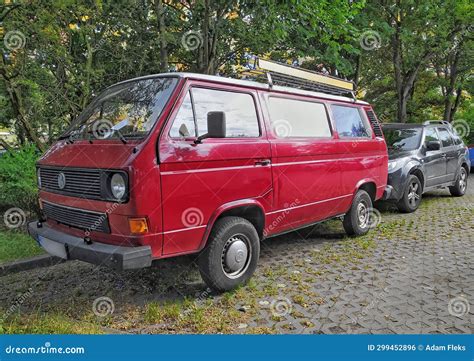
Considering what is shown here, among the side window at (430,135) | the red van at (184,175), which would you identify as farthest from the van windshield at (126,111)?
the side window at (430,135)

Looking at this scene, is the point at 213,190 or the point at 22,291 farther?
the point at 22,291

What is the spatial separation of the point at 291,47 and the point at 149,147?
8.95 metres

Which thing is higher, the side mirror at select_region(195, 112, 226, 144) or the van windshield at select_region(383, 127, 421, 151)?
the side mirror at select_region(195, 112, 226, 144)

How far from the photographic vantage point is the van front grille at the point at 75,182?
11.6 feet

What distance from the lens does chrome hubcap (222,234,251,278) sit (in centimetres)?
402

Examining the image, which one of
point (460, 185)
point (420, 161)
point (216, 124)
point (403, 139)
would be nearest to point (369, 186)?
point (420, 161)

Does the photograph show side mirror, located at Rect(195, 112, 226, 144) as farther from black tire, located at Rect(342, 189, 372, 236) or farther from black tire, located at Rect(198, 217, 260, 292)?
black tire, located at Rect(342, 189, 372, 236)

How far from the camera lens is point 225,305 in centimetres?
381

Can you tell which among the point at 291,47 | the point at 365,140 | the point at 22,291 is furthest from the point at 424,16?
the point at 22,291

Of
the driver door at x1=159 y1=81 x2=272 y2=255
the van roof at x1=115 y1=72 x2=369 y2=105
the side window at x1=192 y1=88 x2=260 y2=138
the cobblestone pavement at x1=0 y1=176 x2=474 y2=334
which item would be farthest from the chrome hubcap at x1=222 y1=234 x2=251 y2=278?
the van roof at x1=115 y1=72 x2=369 y2=105

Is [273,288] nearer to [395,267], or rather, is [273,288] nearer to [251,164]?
[251,164]

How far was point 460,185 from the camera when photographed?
33.4 feet

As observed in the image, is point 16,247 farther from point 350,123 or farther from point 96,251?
point 350,123

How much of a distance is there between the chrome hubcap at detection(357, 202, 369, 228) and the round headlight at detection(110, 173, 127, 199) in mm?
4125
